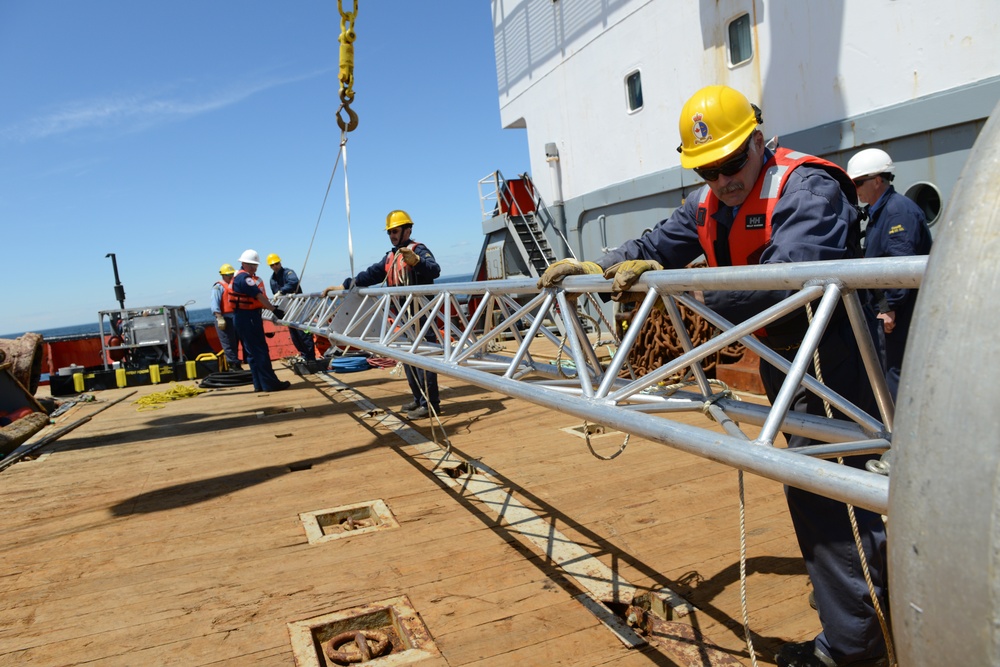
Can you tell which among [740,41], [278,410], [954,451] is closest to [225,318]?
[278,410]

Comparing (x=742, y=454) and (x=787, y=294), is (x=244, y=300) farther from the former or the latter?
(x=742, y=454)

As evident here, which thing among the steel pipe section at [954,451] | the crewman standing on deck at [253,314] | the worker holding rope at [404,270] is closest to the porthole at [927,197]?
the worker holding rope at [404,270]

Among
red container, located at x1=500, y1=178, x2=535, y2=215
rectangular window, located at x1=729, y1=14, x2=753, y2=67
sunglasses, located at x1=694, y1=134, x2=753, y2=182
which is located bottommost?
sunglasses, located at x1=694, y1=134, x2=753, y2=182

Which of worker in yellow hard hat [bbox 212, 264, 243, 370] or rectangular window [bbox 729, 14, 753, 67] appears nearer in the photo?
rectangular window [bbox 729, 14, 753, 67]

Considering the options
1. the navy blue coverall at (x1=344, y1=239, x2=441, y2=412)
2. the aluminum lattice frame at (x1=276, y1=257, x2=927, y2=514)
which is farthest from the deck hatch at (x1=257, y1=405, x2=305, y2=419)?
the aluminum lattice frame at (x1=276, y1=257, x2=927, y2=514)

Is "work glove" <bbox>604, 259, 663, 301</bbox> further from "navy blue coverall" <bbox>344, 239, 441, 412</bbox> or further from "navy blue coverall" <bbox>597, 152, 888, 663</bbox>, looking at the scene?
"navy blue coverall" <bbox>344, 239, 441, 412</bbox>

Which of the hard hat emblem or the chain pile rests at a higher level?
the hard hat emblem

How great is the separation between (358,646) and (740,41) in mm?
8633

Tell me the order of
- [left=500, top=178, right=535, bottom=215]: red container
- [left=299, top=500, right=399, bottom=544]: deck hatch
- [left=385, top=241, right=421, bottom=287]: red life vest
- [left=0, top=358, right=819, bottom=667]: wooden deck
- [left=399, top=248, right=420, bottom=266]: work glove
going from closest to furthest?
[left=0, top=358, right=819, bottom=667]: wooden deck, [left=299, top=500, right=399, bottom=544]: deck hatch, [left=399, top=248, right=420, bottom=266]: work glove, [left=385, top=241, right=421, bottom=287]: red life vest, [left=500, top=178, right=535, bottom=215]: red container

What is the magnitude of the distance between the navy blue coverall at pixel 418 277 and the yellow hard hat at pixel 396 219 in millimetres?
211

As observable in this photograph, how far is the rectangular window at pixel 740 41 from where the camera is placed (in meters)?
8.90

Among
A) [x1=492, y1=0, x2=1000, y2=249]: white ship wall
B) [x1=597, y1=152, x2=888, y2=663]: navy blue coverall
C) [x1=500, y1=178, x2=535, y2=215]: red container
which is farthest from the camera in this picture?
[x1=500, y1=178, x2=535, y2=215]: red container

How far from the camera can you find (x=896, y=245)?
4.07 meters

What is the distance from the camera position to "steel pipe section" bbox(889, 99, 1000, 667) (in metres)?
0.98
